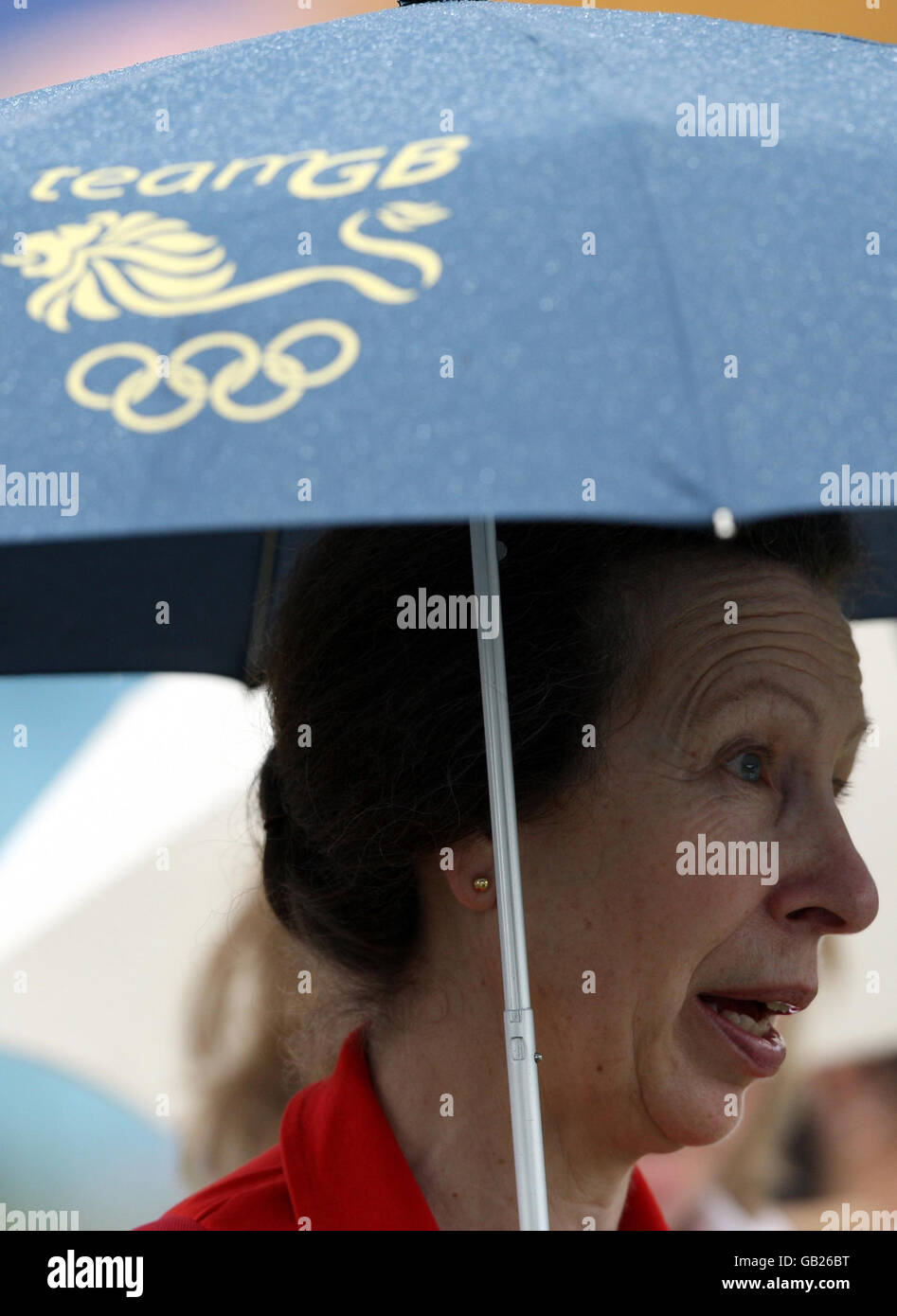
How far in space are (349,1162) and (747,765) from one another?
0.69 meters

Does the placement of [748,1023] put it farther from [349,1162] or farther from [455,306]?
[455,306]

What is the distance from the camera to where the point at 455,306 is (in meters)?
1.10

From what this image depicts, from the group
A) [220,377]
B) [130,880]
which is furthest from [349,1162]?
[130,880]

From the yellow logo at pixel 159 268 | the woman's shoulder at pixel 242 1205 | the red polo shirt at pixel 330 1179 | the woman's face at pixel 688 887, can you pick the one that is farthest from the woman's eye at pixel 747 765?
the yellow logo at pixel 159 268

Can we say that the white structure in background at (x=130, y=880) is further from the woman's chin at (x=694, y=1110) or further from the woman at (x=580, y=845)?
the woman's chin at (x=694, y=1110)

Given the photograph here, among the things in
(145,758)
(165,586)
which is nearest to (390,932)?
(165,586)

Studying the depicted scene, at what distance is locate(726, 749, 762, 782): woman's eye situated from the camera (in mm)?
1854

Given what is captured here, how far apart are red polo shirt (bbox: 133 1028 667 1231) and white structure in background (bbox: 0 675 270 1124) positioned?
5.92ft

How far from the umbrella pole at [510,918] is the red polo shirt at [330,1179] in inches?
10.7
